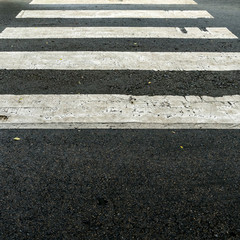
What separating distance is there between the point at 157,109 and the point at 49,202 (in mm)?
2122

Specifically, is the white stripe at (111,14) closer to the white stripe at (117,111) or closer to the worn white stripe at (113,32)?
the worn white stripe at (113,32)

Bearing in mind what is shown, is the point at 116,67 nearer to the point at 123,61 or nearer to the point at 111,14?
the point at 123,61

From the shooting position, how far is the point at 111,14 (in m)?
7.98

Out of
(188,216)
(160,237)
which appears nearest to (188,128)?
(188,216)

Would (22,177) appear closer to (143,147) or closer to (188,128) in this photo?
Answer: (143,147)

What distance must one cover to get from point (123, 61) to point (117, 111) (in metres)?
1.69

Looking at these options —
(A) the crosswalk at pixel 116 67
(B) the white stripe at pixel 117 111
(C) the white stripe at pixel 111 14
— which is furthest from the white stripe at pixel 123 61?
(C) the white stripe at pixel 111 14

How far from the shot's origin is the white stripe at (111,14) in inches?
310

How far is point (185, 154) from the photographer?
3699mm

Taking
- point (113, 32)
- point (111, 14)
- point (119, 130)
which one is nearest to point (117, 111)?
point (119, 130)

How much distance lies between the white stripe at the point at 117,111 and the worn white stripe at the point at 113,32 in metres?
2.51

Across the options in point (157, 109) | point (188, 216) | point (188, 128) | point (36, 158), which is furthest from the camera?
point (157, 109)

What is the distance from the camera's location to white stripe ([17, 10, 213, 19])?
7875 millimetres

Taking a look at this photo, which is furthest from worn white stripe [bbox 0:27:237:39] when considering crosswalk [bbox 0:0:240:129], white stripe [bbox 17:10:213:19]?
white stripe [bbox 17:10:213:19]
